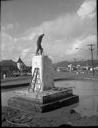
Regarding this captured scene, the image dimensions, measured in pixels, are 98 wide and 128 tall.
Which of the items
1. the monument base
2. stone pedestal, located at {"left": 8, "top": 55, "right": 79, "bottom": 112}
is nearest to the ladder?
stone pedestal, located at {"left": 8, "top": 55, "right": 79, "bottom": 112}

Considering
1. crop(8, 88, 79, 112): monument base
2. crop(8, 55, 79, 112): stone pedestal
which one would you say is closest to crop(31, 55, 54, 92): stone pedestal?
crop(8, 55, 79, 112): stone pedestal

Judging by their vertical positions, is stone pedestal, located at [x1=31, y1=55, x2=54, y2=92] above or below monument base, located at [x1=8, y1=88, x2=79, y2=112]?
above

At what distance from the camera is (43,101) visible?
4707 mm

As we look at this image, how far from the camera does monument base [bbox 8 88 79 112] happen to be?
15.4ft

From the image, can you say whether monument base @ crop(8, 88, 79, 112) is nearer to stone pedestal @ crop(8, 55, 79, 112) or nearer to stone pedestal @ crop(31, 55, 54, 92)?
stone pedestal @ crop(8, 55, 79, 112)

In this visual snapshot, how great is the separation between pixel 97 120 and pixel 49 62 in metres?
3.13

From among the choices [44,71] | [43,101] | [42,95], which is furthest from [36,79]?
[43,101]

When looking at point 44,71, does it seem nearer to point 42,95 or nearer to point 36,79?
point 36,79

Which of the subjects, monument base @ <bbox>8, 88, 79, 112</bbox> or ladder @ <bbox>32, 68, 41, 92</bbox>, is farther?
ladder @ <bbox>32, 68, 41, 92</bbox>

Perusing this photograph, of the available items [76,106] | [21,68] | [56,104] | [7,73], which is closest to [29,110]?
[56,104]

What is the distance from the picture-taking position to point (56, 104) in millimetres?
4938

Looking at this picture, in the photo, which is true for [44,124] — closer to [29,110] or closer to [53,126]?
[53,126]

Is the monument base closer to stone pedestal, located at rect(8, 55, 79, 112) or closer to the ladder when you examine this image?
stone pedestal, located at rect(8, 55, 79, 112)

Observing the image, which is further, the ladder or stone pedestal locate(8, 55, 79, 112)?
the ladder
